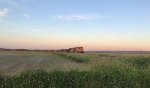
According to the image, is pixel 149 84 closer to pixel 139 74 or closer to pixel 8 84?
pixel 139 74

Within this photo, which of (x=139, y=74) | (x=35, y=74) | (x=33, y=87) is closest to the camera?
(x=33, y=87)

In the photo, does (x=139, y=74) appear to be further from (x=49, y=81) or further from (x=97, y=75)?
(x=49, y=81)

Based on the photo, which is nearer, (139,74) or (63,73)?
(63,73)

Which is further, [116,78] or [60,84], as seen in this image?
[116,78]

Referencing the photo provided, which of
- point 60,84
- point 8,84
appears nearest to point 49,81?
point 60,84

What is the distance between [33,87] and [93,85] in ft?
9.48

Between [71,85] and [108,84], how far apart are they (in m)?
1.89

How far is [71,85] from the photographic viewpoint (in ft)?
53.2


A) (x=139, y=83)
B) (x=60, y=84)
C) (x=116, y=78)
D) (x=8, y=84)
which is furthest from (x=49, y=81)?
(x=139, y=83)

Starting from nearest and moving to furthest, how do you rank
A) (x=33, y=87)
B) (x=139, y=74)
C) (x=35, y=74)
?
1. (x=33, y=87)
2. (x=35, y=74)
3. (x=139, y=74)

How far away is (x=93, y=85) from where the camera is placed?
16.4m

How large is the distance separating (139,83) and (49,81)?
4.72m

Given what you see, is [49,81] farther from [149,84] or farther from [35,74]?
[149,84]

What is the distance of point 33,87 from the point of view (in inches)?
621
